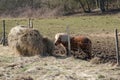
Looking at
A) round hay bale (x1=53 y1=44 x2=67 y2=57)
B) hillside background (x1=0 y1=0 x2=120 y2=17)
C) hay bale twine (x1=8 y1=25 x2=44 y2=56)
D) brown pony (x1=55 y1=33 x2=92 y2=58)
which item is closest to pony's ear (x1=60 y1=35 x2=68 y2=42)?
brown pony (x1=55 y1=33 x2=92 y2=58)

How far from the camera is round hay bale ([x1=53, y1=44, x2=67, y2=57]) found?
52.1 ft

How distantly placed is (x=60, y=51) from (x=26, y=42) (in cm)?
160

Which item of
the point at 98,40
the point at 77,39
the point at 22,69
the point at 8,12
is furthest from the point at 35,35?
the point at 8,12

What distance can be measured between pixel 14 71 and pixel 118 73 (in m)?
3.30

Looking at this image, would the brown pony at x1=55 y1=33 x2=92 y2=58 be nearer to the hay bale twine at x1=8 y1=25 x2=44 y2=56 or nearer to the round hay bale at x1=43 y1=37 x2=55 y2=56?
the round hay bale at x1=43 y1=37 x2=55 y2=56

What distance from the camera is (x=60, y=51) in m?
16.3

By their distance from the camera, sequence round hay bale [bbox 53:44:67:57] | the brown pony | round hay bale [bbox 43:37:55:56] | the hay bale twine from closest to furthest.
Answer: the hay bale twine → round hay bale [bbox 43:37:55:56] → the brown pony → round hay bale [bbox 53:44:67:57]

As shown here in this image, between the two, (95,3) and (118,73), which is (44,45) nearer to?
(118,73)

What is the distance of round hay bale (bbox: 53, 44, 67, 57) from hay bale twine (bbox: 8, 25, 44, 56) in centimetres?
91

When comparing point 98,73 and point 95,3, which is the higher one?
point 95,3

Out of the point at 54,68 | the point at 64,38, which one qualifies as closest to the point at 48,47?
the point at 64,38

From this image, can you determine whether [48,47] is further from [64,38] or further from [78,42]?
[78,42]

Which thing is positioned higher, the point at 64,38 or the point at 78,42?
the point at 64,38

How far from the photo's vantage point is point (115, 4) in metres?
54.9
